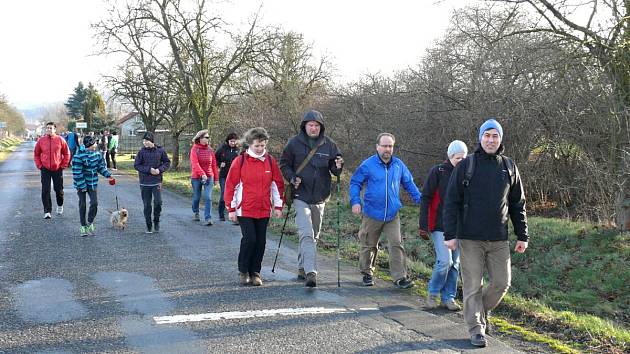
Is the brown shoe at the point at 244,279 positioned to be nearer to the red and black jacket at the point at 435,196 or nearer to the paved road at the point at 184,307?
the paved road at the point at 184,307

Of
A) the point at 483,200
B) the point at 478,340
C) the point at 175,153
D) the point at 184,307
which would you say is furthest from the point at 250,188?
the point at 175,153

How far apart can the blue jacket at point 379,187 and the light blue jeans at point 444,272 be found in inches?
32.9

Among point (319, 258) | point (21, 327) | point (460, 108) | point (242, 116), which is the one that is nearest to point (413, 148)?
point (460, 108)

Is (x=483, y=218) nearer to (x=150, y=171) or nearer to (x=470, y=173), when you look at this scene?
(x=470, y=173)

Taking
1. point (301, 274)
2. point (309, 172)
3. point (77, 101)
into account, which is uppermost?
point (77, 101)

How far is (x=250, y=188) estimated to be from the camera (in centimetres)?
741

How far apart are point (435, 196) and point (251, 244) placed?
7.59 feet

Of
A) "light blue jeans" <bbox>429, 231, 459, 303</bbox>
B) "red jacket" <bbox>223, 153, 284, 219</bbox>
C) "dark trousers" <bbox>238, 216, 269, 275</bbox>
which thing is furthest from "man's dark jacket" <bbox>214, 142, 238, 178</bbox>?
"light blue jeans" <bbox>429, 231, 459, 303</bbox>

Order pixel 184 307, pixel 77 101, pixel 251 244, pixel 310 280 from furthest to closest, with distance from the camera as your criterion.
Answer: pixel 77 101, pixel 251 244, pixel 310 280, pixel 184 307

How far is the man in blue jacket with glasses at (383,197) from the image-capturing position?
293 inches

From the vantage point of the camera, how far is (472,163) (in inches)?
217

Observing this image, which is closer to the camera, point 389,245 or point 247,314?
point 247,314

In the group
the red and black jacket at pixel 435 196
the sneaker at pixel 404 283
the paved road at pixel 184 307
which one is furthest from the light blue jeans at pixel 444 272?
the sneaker at pixel 404 283

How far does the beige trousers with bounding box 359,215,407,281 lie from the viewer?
24.8ft
